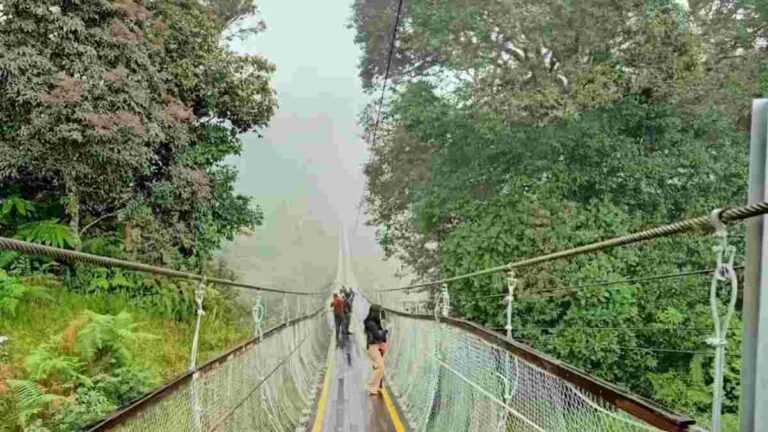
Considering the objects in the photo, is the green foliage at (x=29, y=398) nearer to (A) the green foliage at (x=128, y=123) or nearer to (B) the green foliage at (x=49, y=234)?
(A) the green foliage at (x=128, y=123)

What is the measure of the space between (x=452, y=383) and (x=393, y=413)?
2005 mm

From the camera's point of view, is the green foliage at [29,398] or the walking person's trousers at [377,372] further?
the walking person's trousers at [377,372]

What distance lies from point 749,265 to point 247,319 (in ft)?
34.2

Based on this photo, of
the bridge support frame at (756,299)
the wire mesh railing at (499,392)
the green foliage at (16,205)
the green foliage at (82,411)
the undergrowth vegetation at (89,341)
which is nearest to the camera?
the bridge support frame at (756,299)

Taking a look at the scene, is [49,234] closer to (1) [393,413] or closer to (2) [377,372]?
(2) [377,372]

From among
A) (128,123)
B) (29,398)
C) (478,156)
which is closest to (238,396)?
(29,398)

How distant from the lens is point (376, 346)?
7387mm

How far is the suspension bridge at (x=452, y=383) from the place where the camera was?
113 cm

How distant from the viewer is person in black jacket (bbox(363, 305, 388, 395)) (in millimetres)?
7164

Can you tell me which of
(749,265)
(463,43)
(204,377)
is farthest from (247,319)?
(749,265)

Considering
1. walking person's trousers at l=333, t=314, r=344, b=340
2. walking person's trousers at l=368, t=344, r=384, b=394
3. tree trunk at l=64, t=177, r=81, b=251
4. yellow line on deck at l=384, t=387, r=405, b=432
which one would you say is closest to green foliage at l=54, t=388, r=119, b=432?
yellow line on deck at l=384, t=387, r=405, b=432

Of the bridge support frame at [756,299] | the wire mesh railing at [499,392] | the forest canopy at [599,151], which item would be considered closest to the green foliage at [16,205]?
the wire mesh railing at [499,392]

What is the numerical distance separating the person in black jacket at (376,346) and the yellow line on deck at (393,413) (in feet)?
0.46

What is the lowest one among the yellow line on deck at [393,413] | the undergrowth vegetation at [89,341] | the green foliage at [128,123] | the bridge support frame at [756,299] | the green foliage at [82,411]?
the yellow line on deck at [393,413]
